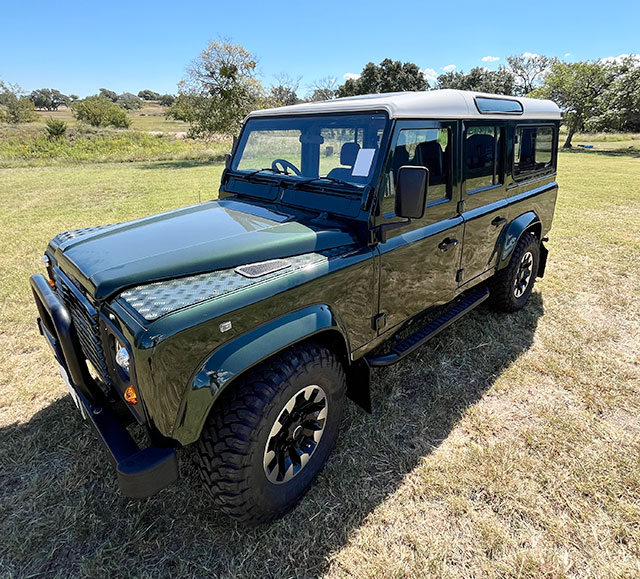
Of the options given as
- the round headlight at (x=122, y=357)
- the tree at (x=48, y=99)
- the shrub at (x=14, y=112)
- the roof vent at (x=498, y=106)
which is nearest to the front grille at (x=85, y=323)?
the round headlight at (x=122, y=357)

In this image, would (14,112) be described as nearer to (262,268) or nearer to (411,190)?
(262,268)

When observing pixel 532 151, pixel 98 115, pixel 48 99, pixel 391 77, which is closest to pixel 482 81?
pixel 391 77

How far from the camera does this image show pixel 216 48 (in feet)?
77.6

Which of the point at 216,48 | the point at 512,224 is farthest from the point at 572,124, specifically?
the point at 512,224

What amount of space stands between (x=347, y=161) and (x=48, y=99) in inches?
3747

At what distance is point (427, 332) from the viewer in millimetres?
3189

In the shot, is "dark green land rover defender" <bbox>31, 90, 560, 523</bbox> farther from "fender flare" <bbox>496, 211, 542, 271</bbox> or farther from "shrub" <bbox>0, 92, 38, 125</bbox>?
"shrub" <bbox>0, 92, 38, 125</bbox>

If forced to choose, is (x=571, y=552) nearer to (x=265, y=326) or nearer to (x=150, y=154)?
(x=265, y=326)

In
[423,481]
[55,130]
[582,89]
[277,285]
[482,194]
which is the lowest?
[423,481]

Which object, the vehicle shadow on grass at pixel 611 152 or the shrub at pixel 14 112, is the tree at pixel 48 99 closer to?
the shrub at pixel 14 112

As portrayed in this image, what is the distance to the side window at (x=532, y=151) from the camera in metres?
3.71

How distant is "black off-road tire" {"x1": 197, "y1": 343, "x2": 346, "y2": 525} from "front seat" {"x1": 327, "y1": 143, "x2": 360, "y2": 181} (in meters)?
1.12

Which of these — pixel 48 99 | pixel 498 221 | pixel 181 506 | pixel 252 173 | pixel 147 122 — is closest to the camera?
pixel 181 506

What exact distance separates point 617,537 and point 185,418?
7.67 ft
